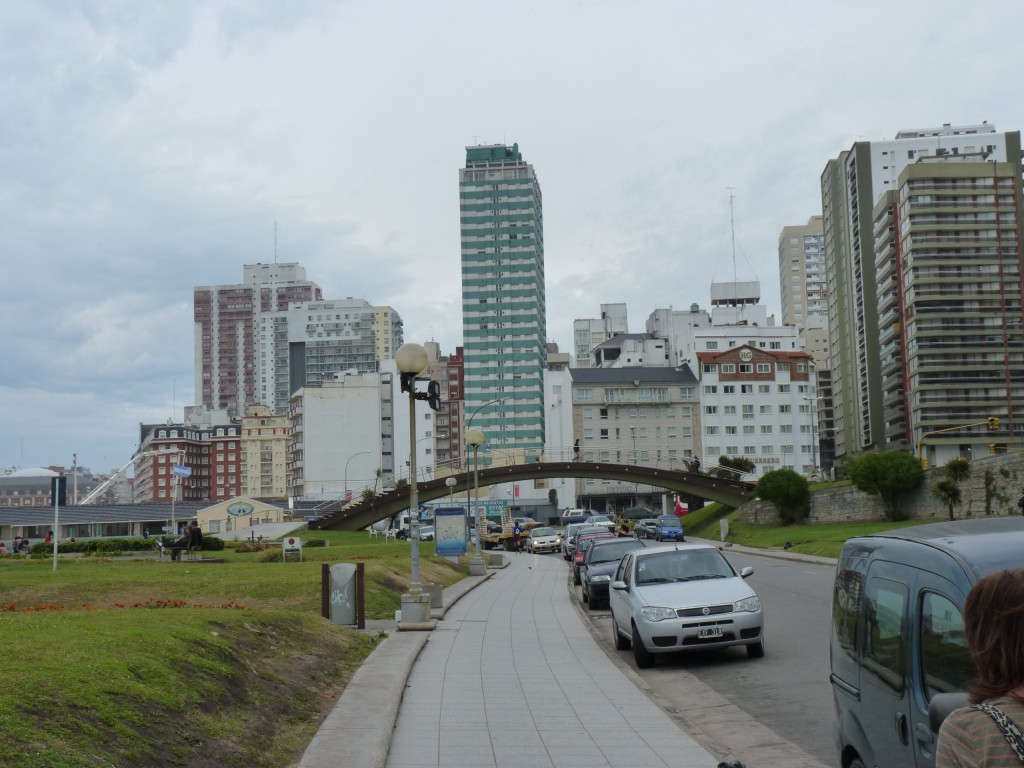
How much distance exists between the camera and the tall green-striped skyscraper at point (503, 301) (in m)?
150

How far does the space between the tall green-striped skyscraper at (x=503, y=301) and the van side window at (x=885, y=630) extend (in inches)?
5543

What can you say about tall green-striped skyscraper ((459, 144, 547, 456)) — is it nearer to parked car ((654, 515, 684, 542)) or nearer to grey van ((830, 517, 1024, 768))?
parked car ((654, 515, 684, 542))

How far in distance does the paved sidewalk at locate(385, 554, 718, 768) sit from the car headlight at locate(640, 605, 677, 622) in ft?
2.84

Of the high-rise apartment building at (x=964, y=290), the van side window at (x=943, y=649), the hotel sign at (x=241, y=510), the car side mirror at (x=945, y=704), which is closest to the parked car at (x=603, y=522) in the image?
the hotel sign at (x=241, y=510)

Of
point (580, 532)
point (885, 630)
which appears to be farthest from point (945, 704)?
point (580, 532)

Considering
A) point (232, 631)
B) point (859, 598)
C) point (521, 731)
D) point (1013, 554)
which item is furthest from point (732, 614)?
point (1013, 554)

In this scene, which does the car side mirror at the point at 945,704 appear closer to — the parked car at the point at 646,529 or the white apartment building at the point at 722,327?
the parked car at the point at 646,529

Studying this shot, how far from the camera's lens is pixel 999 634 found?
2855 mm

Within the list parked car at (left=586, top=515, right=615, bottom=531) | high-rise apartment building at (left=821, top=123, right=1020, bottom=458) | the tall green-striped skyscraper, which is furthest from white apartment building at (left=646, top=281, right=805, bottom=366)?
parked car at (left=586, top=515, right=615, bottom=531)

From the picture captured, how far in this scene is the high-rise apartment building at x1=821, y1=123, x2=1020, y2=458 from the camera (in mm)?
120188

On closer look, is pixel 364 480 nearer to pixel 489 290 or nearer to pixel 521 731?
pixel 489 290

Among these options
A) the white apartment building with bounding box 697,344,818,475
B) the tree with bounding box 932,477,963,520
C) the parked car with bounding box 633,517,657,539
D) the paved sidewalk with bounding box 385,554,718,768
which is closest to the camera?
the paved sidewalk with bounding box 385,554,718,768

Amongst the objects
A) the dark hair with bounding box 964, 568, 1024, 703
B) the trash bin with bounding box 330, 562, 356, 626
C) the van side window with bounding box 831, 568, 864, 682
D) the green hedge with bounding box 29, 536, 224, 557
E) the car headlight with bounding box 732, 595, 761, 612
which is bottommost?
the green hedge with bounding box 29, 536, 224, 557

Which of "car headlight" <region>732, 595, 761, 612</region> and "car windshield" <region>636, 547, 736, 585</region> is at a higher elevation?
"car windshield" <region>636, 547, 736, 585</region>
